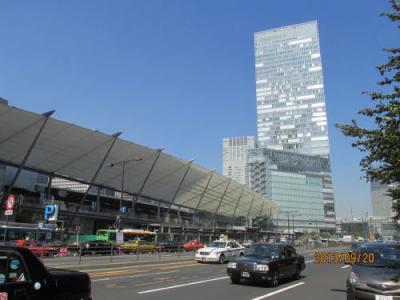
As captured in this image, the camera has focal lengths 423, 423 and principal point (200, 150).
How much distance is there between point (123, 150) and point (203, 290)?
51.9m

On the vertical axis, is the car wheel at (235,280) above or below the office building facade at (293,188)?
below

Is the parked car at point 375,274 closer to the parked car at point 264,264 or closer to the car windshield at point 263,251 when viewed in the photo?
the parked car at point 264,264

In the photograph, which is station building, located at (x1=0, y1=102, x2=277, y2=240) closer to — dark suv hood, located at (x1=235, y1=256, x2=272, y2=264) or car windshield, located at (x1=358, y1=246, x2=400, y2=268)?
dark suv hood, located at (x1=235, y1=256, x2=272, y2=264)

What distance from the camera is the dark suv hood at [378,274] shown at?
9508mm

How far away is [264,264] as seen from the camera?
14812 mm

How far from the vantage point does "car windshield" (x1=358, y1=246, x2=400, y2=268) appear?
1086cm

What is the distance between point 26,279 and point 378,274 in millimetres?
7759

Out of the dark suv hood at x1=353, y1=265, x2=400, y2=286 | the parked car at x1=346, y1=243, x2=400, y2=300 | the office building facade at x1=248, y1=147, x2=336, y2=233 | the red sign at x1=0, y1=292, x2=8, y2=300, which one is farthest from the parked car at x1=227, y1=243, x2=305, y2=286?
the office building facade at x1=248, y1=147, x2=336, y2=233

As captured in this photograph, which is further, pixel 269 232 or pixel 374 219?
pixel 374 219

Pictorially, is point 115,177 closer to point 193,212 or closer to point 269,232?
point 193,212

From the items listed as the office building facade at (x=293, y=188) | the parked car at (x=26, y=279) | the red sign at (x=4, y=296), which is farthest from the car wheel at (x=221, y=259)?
the office building facade at (x=293, y=188)

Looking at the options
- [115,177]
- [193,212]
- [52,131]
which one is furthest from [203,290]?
[193,212]

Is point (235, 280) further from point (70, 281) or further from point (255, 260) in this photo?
point (70, 281)

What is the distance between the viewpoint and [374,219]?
551ft
